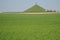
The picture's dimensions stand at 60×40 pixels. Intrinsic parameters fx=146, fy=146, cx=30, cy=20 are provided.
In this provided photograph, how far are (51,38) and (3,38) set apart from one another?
171cm

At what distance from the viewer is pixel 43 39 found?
5051mm

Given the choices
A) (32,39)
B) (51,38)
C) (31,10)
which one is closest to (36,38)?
(32,39)

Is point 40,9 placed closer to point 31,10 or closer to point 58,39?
point 31,10

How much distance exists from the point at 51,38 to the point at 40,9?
20975mm

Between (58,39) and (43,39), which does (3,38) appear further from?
(58,39)

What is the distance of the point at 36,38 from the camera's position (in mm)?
5195

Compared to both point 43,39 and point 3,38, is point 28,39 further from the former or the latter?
point 3,38

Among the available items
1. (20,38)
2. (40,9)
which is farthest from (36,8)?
(20,38)

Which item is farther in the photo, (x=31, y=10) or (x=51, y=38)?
(x=31, y=10)

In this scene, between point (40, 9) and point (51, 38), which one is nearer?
point (51, 38)

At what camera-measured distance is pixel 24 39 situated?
5.09m

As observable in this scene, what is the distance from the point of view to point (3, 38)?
5.23 metres

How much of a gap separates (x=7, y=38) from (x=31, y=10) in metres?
20.9

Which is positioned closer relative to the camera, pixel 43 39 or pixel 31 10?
pixel 43 39
